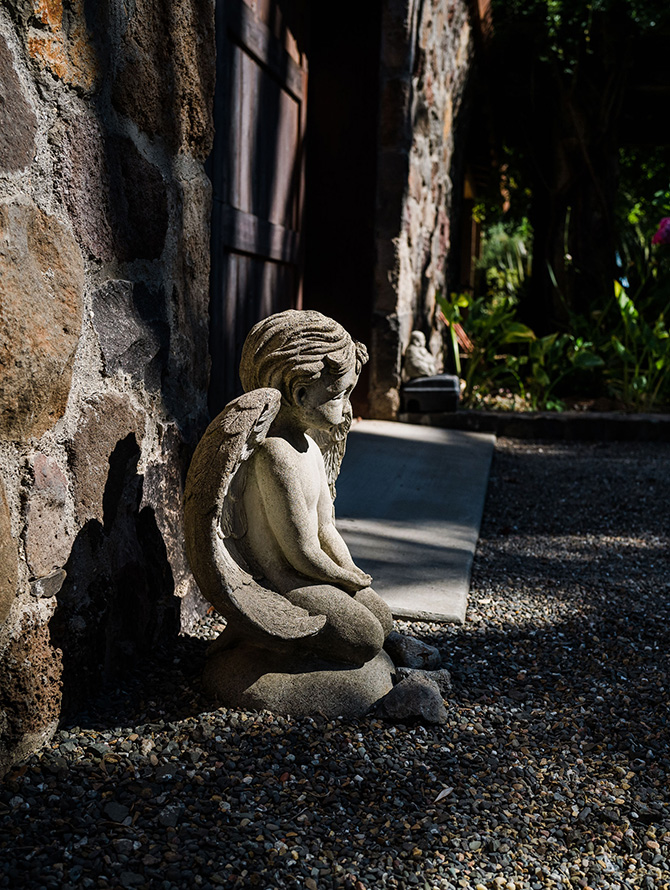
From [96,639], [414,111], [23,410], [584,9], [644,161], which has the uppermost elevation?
[584,9]

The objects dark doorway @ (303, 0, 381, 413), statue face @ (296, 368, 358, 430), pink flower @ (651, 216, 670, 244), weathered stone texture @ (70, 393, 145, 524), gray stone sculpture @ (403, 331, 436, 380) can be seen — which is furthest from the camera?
pink flower @ (651, 216, 670, 244)

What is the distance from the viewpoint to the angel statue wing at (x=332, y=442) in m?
2.04

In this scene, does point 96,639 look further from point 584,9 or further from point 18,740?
point 584,9

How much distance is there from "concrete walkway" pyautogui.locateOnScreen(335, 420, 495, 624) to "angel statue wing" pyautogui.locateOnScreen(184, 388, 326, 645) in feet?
2.59

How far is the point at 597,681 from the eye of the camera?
214 centimetres

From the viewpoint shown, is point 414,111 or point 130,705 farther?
point 414,111

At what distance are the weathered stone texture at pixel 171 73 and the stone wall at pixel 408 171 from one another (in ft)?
9.36

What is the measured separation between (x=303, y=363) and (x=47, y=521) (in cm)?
61

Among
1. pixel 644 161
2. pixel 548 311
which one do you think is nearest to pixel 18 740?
pixel 548 311

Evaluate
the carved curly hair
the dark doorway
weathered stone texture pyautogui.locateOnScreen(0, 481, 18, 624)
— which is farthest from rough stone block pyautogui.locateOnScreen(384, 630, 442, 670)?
the dark doorway

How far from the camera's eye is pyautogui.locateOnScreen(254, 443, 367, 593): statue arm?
1799 mm

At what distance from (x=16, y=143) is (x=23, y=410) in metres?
0.48

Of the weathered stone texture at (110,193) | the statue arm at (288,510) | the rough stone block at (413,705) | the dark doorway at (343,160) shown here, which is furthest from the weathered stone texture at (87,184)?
the dark doorway at (343,160)

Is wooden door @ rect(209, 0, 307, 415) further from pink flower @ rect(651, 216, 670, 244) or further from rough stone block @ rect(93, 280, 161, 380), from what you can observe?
pink flower @ rect(651, 216, 670, 244)
